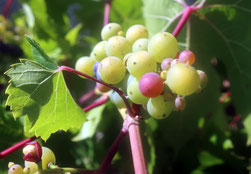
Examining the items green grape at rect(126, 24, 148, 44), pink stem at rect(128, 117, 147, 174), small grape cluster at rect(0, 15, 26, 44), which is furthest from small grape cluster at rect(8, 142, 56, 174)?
small grape cluster at rect(0, 15, 26, 44)

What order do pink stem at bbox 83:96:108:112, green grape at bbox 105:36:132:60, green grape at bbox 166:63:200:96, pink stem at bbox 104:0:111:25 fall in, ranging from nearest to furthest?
green grape at bbox 166:63:200:96 < green grape at bbox 105:36:132:60 < pink stem at bbox 83:96:108:112 < pink stem at bbox 104:0:111:25

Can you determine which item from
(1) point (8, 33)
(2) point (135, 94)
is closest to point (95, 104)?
(2) point (135, 94)

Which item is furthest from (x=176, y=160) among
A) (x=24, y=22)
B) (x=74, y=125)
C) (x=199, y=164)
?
(x=24, y=22)

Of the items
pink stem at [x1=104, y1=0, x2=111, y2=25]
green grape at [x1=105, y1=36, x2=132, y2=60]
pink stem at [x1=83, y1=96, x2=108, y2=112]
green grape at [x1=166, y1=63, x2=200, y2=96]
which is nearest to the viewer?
green grape at [x1=166, y1=63, x2=200, y2=96]

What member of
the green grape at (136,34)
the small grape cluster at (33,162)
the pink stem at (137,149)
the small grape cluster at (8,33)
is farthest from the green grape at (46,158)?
the small grape cluster at (8,33)

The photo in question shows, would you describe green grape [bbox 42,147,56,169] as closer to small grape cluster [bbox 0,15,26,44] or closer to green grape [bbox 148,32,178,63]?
green grape [bbox 148,32,178,63]
